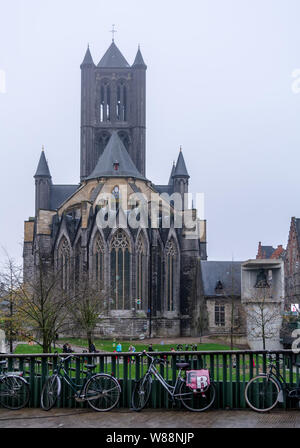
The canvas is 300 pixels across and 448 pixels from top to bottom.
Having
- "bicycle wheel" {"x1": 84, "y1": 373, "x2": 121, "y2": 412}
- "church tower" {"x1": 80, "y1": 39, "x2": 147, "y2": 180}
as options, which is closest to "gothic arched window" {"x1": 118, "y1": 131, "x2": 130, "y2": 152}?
"church tower" {"x1": 80, "y1": 39, "x2": 147, "y2": 180}

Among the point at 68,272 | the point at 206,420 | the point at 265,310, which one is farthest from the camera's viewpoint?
the point at 68,272

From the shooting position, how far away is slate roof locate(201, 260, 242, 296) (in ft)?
170

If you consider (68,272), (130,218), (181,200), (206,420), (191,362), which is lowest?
(206,420)

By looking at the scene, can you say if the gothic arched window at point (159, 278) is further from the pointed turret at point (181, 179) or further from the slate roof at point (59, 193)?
the slate roof at point (59, 193)

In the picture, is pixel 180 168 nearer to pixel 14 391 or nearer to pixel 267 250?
pixel 267 250

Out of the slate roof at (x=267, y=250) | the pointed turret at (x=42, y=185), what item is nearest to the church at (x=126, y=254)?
the pointed turret at (x=42, y=185)

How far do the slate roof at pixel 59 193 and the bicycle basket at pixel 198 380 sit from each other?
6426cm

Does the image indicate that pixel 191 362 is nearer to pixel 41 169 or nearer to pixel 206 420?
pixel 206 420

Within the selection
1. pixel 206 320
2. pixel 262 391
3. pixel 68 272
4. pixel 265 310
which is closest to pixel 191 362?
pixel 262 391

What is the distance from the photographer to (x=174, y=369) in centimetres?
961

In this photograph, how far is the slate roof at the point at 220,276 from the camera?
51.7 m
